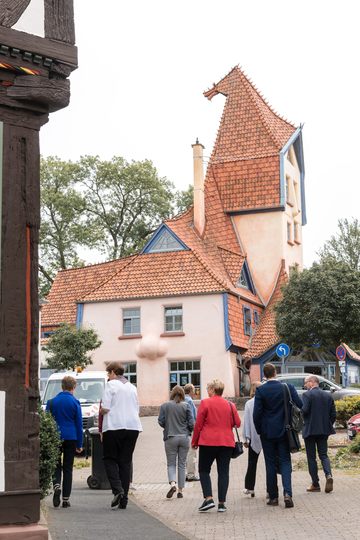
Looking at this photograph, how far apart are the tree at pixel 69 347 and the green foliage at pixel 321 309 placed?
28.5 feet

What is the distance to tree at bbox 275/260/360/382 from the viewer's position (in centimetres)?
4341

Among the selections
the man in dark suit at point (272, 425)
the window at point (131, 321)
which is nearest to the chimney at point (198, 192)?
the window at point (131, 321)

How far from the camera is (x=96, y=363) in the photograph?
48375 mm

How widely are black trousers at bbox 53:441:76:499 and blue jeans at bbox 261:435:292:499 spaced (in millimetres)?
2620

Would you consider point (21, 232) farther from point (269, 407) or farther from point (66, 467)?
point (269, 407)

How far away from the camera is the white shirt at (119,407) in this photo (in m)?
13.2

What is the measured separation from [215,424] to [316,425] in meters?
2.11

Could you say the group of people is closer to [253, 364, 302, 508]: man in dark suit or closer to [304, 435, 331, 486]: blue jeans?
[253, 364, 302, 508]: man in dark suit

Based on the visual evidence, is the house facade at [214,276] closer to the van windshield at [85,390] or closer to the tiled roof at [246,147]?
the tiled roof at [246,147]

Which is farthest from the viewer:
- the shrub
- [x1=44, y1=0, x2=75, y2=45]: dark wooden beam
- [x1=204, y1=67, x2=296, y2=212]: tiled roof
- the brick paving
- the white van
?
[x1=204, y1=67, x2=296, y2=212]: tiled roof

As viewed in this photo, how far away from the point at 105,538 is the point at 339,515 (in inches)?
133

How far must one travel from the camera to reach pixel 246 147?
54.8 metres

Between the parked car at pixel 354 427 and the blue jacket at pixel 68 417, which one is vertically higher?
the blue jacket at pixel 68 417

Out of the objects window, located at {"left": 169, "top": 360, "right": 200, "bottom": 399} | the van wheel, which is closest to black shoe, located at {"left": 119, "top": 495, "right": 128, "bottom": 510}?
the van wheel
